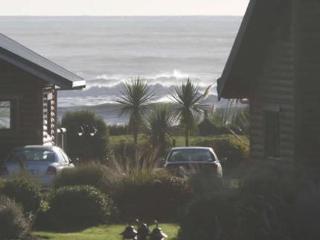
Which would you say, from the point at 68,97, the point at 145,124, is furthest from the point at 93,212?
the point at 68,97

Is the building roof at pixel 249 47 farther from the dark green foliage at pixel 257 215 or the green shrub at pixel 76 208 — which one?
the dark green foliage at pixel 257 215

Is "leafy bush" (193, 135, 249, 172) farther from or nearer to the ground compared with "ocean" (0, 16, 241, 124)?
nearer to the ground

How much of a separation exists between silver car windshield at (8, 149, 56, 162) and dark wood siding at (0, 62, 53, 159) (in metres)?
4.80

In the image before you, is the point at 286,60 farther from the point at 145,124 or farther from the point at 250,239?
the point at 145,124

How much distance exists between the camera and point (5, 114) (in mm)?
39219

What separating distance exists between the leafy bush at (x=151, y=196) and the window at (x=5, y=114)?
459 inches

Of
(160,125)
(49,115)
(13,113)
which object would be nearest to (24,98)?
(13,113)

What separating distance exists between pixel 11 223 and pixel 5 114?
62.3 feet

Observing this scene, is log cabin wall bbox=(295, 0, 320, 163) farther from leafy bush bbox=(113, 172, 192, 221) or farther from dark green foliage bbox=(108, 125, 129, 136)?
dark green foliage bbox=(108, 125, 129, 136)

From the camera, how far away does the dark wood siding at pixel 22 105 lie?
3628 cm

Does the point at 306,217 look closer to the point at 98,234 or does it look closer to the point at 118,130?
the point at 98,234

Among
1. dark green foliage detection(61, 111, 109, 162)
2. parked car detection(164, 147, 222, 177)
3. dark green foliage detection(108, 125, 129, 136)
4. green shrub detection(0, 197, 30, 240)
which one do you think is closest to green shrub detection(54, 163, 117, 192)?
parked car detection(164, 147, 222, 177)

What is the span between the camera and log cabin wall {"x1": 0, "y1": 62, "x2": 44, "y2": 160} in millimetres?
36281

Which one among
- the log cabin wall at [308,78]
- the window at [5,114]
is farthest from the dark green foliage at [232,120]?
the log cabin wall at [308,78]
